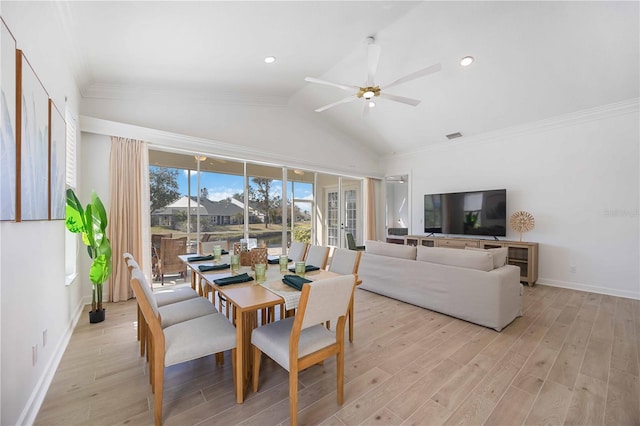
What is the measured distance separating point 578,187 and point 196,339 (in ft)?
19.4

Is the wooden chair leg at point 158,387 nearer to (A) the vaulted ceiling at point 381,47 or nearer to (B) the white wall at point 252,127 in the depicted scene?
(A) the vaulted ceiling at point 381,47

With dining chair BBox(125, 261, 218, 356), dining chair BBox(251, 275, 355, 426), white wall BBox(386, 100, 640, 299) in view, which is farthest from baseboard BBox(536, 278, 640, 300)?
dining chair BBox(125, 261, 218, 356)

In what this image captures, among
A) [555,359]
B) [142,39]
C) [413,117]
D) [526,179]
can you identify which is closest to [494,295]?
[555,359]

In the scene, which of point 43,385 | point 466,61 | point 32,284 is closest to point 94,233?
point 32,284

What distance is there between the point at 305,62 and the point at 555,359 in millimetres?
4478

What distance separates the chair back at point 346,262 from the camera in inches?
106

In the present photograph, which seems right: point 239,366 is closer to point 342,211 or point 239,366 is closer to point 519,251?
point 519,251

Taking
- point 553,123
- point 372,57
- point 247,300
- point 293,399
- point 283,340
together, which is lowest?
point 293,399

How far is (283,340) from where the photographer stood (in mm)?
1705

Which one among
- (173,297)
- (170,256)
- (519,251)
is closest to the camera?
(173,297)

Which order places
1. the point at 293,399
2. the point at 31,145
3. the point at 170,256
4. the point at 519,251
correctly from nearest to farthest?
the point at 293,399 < the point at 31,145 < the point at 170,256 < the point at 519,251

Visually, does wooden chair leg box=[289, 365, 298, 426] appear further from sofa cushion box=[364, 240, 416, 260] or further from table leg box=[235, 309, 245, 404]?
sofa cushion box=[364, 240, 416, 260]

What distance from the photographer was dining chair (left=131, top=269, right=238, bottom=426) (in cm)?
152

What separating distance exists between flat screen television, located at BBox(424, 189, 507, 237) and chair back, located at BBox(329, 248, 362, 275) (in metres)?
3.85
